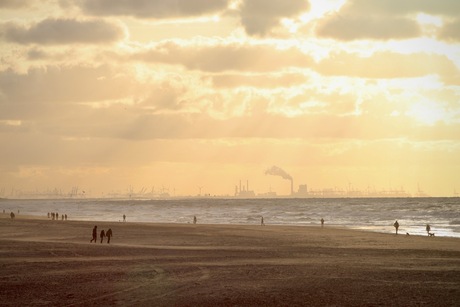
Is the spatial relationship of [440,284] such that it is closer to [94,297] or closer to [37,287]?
[94,297]

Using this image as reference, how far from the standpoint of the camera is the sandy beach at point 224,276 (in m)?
20.4

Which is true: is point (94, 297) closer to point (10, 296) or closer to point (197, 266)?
point (10, 296)

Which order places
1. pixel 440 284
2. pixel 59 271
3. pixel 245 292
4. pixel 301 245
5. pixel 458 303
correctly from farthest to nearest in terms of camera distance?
1. pixel 301 245
2. pixel 59 271
3. pixel 440 284
4. pixel 245 292
5. pixel 458 303

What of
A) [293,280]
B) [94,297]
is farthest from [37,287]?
[293,280]

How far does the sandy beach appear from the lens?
20.4 metres

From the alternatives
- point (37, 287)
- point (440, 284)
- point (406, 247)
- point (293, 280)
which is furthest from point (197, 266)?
point (406, 247)

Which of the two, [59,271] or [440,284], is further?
[59,271]

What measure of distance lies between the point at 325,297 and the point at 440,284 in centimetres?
669

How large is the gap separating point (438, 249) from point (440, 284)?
19.1m

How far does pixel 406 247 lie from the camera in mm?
44062

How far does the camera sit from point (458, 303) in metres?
19.9

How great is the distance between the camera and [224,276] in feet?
85.7

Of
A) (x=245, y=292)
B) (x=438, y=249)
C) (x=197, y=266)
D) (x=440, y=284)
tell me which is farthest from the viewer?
(x=438, y=249)

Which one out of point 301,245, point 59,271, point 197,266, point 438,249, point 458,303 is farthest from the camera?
point 301,245
